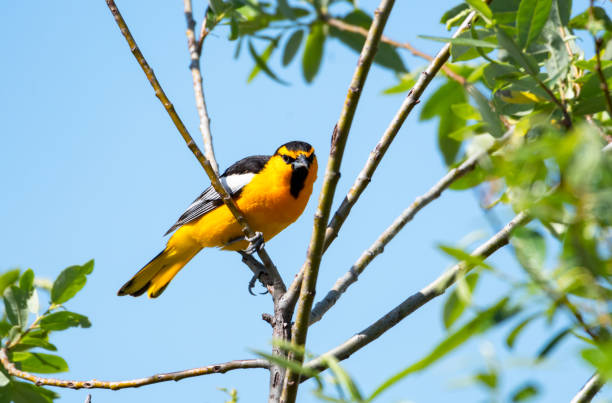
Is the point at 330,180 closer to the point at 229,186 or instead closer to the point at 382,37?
the point at 382,37

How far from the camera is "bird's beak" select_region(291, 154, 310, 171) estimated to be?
4914 millimetres

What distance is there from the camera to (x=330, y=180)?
1756 mm

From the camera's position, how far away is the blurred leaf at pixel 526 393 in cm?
66

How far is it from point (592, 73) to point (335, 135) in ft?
2.17

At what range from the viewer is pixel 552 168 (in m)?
0.73

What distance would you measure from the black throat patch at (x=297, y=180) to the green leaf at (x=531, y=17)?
3.50 metres

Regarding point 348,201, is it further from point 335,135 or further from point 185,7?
point 185,7

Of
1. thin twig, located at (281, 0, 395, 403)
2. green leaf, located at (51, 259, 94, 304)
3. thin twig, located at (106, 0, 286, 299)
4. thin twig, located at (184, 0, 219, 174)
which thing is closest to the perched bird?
thin twig, located at (184, 0, 219, 174)

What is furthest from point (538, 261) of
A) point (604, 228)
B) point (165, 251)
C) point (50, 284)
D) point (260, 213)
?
point (165, 251)

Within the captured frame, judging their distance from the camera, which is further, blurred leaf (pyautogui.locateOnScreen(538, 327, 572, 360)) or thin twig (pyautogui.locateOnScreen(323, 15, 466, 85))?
thin twig (pyautogui.locateOnScreen(323, 15, 466, 85))

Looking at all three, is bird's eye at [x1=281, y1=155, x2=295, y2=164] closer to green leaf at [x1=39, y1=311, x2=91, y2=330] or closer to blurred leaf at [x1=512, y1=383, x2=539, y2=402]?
green leaf at [x1=39, y1=311, x2=91, y2=330]

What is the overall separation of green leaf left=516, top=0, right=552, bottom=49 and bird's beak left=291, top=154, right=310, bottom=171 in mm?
3574

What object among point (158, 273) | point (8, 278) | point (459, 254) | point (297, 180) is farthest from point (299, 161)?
point (459, 254)

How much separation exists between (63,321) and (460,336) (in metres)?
1.79
